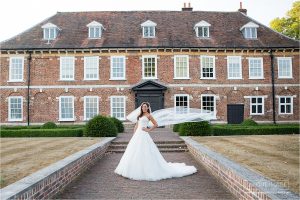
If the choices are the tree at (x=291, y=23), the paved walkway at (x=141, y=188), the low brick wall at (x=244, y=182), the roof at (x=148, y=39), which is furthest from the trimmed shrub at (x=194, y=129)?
the tree at (x=291, y=23)

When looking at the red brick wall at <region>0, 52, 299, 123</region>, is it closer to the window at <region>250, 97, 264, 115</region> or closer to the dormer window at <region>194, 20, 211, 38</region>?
the window at <region>250, 97, 264, 115</region>

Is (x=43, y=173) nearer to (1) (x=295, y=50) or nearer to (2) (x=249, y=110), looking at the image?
(2) (x=249, y=110)

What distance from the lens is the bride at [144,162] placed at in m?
9.52

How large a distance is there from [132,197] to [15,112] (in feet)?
84.3

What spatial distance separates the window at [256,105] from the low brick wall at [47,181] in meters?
22.8

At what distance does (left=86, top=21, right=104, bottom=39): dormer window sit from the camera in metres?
31.3

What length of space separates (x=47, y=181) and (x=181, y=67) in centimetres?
2447

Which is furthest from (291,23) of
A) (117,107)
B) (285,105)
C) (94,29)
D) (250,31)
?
(117,107)

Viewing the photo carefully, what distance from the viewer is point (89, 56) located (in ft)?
99.5

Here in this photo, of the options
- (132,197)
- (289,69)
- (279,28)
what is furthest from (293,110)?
(132,197)

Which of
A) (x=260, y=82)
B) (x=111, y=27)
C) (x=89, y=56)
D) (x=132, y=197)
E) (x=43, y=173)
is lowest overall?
(x=132, y=197)

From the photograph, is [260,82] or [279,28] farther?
[279,28]

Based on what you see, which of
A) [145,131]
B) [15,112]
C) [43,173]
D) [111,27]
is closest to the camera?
[43,173]

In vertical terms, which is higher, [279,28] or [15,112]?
[279,28]
